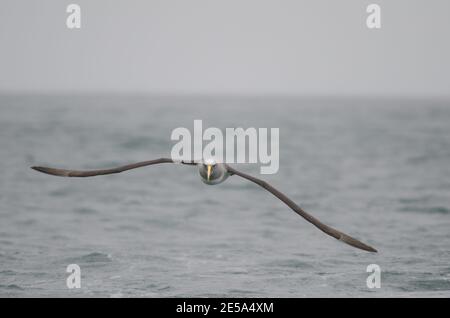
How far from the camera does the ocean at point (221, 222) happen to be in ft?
111

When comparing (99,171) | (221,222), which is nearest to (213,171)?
(99,171)

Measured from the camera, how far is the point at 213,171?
25672 millimetres

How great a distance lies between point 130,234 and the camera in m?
47.6

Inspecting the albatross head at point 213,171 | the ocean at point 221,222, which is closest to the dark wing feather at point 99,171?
the albatross head at point 213,171

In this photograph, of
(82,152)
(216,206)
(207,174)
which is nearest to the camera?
(207,174)

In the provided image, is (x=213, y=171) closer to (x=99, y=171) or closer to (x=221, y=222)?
(x=99, y=171)

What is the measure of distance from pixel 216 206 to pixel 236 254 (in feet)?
69.2

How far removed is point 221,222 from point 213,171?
28429mm

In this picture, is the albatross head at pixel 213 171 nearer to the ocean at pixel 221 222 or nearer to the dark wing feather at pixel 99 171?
the dark wing feather at pixel 99 171

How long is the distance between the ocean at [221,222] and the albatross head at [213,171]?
7235mm
